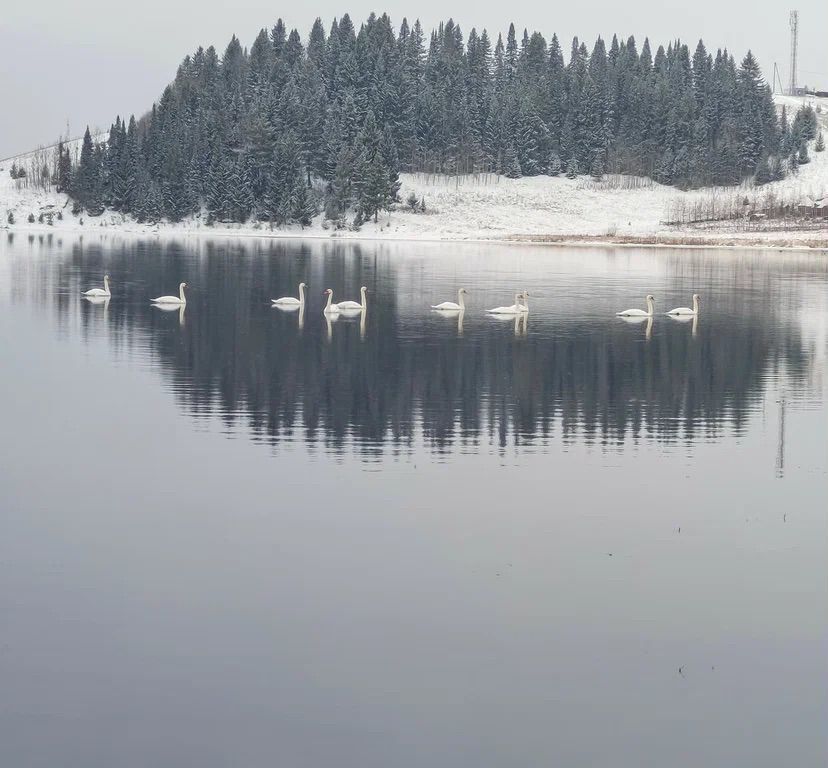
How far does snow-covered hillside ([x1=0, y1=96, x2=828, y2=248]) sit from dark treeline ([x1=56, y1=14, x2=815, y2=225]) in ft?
7.41

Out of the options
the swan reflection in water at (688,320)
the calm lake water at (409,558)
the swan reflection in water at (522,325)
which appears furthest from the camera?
the swan reflection in water at (688,320)

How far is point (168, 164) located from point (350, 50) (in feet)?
149

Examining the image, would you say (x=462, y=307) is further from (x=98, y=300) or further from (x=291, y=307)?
(x=98, y=300)

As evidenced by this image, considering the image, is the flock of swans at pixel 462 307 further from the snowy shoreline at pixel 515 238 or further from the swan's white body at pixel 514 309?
the snowy shoreline at pixel 515 238

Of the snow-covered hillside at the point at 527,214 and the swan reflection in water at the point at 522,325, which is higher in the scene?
the snow-covered hillside at the point at 527,214

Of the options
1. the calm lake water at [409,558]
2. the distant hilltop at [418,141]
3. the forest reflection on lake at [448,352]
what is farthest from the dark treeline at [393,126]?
the calm lake water at [409,558]

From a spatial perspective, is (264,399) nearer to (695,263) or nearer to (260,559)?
(260,559)

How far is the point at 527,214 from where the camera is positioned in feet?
466

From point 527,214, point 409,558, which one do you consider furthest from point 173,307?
point 527,214

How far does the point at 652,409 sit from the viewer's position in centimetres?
2517

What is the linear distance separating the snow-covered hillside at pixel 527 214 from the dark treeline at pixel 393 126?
7.41 feet

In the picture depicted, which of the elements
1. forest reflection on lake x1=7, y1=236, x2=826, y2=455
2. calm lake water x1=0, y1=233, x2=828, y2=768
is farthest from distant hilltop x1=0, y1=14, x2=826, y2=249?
calm lake water x1=0, y1=233, x2=828, y2=768

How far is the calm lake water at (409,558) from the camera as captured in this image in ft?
35.2

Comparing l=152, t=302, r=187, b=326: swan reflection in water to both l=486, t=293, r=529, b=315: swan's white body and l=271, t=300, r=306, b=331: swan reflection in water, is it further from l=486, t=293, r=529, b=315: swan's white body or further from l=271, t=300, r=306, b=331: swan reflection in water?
l=486, t=293, r=529, b=315: swan's white body
